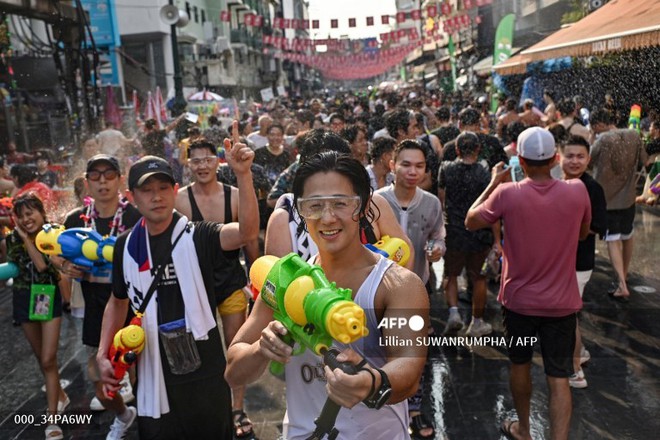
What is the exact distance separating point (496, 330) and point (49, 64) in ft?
61.6

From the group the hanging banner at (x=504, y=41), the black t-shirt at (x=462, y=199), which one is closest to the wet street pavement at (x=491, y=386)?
the black t-shirt at (x=462, y=199)

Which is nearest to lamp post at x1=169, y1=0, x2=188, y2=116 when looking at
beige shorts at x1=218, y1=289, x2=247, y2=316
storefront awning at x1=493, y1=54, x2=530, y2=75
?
storefront awning at x1=493, y1=54, x2=530, y2=75

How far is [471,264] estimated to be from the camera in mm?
5344

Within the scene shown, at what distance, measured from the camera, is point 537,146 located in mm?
3293

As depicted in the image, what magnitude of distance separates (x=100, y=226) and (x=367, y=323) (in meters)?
2.74

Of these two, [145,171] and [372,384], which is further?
[145,171]

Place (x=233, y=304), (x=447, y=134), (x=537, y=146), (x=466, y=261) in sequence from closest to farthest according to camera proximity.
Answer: (x=537, y=146), (x=233, y=304), (x=466, y=261), (x=447, y=134)

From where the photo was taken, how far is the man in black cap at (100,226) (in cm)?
375

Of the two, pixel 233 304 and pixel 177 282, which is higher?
pixel 177 282

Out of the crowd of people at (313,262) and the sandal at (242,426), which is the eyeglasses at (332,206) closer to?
the crowd of people at (313,262)

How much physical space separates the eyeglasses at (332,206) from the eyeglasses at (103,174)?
239cm

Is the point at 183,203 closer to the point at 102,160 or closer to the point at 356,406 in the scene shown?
the point at 102,160

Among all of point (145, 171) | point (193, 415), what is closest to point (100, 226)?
point (145, 171)

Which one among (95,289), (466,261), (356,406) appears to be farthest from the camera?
(466,261)
